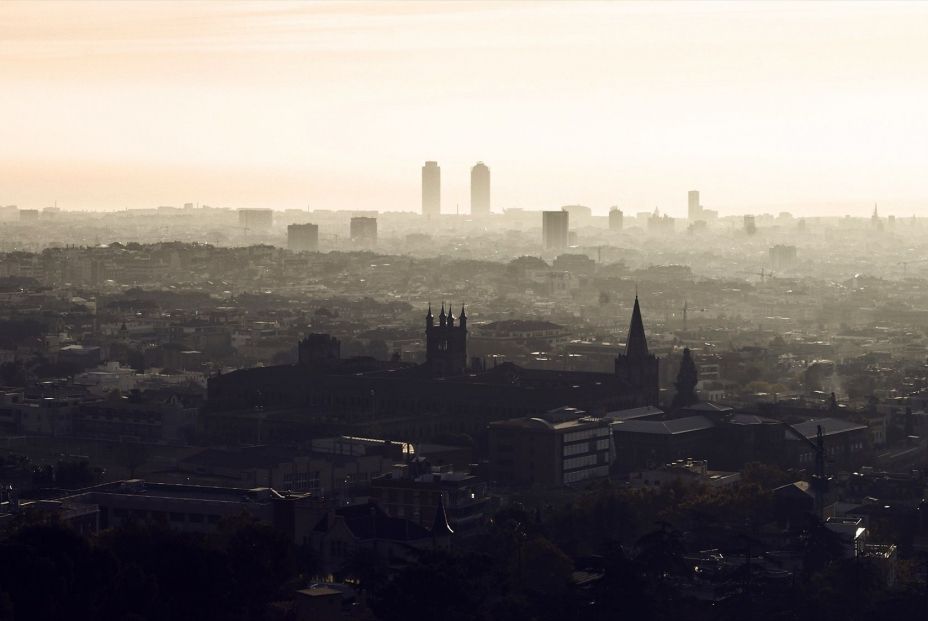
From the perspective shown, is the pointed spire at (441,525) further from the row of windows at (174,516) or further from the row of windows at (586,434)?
the row of windows at (586,434)

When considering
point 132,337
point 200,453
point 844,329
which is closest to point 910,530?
point 200,453

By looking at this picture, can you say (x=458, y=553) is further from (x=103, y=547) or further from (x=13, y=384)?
(x=13, y=384)

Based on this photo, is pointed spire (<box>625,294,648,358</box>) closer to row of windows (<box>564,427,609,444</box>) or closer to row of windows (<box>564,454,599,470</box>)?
row of windows (<box>564,427,609,444</box>)

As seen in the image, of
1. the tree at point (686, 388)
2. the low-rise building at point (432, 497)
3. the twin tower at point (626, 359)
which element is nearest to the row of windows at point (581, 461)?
the low-rise building at point (432, 497)

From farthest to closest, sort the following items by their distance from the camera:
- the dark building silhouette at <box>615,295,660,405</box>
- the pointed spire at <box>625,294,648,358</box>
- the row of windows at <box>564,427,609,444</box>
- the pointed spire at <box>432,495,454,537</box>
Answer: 1. the pointed spire at <box>625,294,648,358</box>
2. the dark building silhouette at <box>615,295,660,405</box>
3. the row of windows at <box>564,427,609,444</box>
4. the pointed spire at <box>432,495,454,537</box>

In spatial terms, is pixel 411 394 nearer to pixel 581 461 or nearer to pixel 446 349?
pixel 446 349

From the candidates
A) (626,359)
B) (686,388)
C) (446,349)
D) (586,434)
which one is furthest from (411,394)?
(586,434)

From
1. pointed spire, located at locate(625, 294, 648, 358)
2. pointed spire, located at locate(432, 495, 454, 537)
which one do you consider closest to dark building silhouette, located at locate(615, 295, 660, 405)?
pointed spire, located at locate(625, 294, 648, 358)

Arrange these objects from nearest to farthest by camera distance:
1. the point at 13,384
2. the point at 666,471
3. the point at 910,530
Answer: the point at 910,530, the point at 666,471, the point at 13,384
